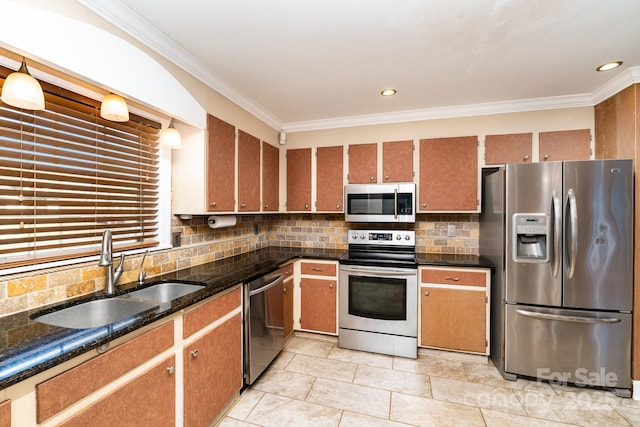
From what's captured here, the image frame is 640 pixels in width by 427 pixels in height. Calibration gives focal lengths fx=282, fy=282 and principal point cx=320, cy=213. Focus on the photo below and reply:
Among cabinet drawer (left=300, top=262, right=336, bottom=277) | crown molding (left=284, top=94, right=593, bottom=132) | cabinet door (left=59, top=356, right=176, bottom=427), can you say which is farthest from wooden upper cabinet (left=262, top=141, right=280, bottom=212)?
cabinet door (left=59, top=356, right=176, bottom=427)

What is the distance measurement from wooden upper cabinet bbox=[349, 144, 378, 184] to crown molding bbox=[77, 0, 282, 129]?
50.1 inches

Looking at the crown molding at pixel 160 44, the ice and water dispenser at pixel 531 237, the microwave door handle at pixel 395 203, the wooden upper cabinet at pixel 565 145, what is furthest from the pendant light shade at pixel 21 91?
the wooden upper cabinet at pixel 565 145

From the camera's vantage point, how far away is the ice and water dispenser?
7.36 feet

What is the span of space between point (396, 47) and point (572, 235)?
6.35 ft

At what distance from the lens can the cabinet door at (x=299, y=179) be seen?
3.42 metres

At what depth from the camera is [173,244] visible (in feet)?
7.25

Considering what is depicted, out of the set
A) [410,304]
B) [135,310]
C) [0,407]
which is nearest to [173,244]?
[135,310]

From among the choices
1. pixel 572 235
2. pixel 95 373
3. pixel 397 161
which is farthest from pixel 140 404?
pixel 572 235

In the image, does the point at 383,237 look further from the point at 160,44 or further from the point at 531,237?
the point at 160,44

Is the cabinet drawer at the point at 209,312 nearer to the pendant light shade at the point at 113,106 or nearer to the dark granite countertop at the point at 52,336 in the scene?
the dark granite countertop at the point at 52,336

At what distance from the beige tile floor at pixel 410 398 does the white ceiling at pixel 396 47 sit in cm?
245

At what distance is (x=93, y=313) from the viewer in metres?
1.54

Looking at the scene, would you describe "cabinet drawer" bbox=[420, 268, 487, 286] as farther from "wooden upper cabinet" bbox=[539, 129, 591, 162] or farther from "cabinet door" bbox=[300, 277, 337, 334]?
"wooden upper cabinet" bbox=[539, 129, 591, 162]

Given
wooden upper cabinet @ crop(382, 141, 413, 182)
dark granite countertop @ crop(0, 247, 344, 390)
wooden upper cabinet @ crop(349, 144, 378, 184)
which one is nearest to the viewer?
dark granite countertop @ crop(0, 247, 344, 390)
